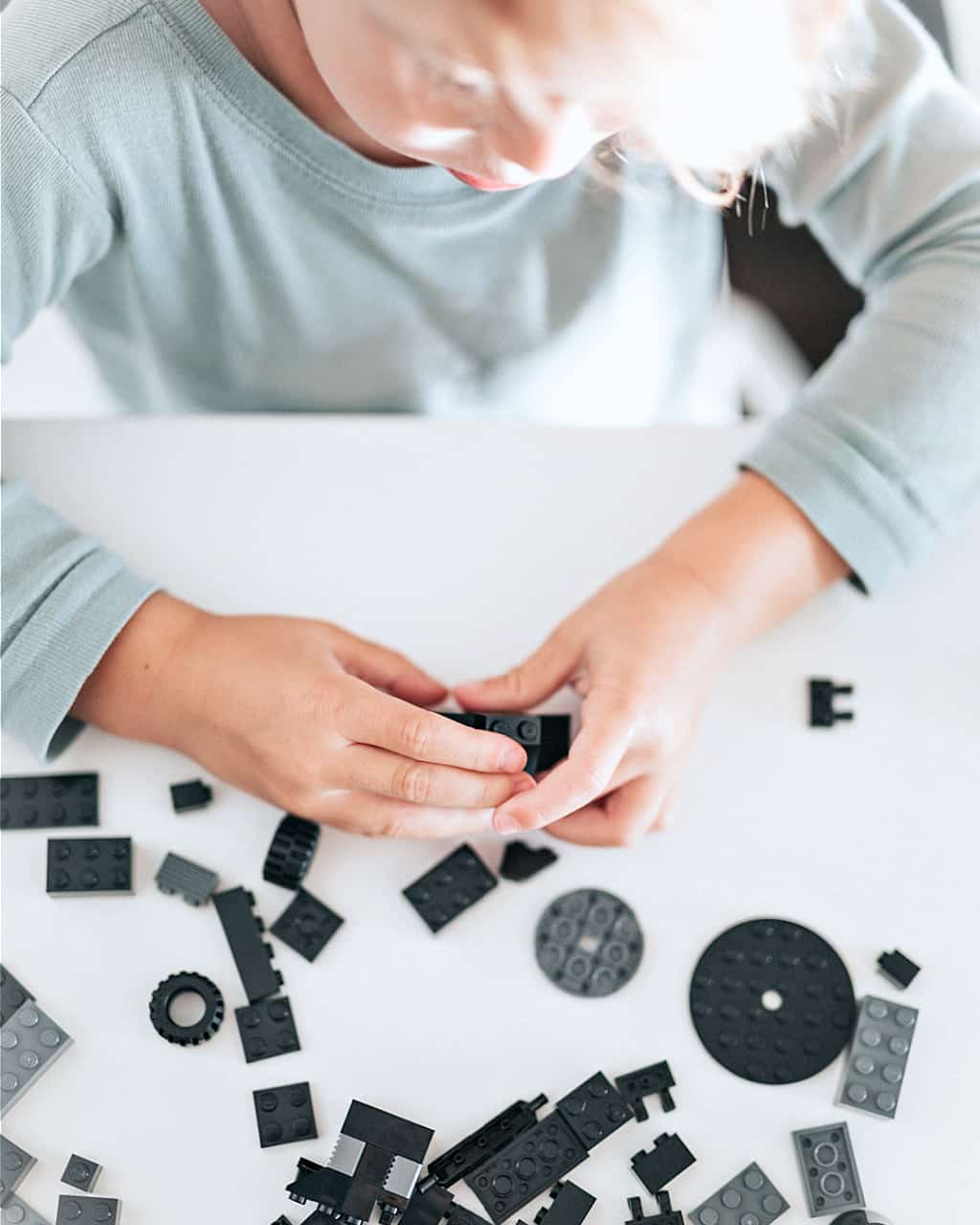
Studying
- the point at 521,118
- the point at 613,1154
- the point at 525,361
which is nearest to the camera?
the point at 521,118

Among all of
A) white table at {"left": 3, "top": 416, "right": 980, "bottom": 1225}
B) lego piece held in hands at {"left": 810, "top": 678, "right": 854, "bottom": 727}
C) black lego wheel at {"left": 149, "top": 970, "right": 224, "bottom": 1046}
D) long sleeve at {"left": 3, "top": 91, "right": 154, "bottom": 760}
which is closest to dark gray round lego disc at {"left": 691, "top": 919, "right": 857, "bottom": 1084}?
white table at {"left": 3, "top": 416, "right": 980, "bottom": 1225}

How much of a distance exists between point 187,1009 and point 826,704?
36 centimetres

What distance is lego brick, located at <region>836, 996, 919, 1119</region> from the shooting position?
0.53 metres

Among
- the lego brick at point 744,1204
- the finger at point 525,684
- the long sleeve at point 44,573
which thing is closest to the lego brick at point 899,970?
the lego brick at point 744,1204

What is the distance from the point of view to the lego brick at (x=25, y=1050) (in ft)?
1.74

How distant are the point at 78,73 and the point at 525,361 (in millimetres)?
342

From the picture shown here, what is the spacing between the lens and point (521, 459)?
0.68m

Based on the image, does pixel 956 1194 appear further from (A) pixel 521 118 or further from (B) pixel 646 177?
(B) pixel 646 177

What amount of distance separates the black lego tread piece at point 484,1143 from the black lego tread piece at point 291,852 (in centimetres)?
15

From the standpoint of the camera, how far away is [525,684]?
1.98 ft

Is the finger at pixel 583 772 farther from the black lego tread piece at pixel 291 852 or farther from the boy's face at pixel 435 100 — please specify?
the boy's face at pixel 435 100

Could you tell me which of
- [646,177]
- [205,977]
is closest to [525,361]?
[646,177]

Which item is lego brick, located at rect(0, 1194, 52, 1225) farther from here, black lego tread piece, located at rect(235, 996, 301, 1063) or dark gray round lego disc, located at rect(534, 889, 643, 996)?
dark gray round lego disc, located at rect(534, 889, 643, 996)

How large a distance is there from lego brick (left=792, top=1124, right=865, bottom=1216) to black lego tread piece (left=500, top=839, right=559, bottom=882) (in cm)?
17
